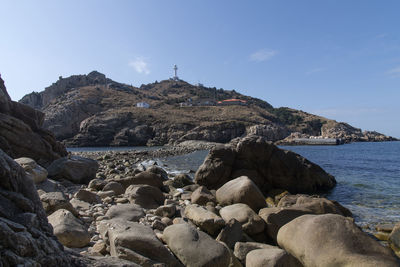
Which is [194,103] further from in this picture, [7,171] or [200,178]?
[7,171]

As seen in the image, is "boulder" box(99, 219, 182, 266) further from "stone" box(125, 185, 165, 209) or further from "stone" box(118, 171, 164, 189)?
"stone" box(118, 171, 164, 189)

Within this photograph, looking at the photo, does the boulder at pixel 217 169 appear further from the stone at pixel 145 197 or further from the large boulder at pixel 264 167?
the stone at pixel 145 197

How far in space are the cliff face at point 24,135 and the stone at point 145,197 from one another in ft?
29.4

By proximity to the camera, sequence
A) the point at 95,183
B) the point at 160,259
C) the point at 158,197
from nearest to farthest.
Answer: the point at 160,259, the point at 158,197, the point at 95,183

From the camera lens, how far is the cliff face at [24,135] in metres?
14.5

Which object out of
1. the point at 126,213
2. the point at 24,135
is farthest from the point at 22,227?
the point at 24,135

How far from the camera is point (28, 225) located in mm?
2668

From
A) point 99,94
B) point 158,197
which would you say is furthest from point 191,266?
point 99,94

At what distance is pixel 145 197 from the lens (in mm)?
9141

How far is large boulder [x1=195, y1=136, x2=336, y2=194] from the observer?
1642 centimetres

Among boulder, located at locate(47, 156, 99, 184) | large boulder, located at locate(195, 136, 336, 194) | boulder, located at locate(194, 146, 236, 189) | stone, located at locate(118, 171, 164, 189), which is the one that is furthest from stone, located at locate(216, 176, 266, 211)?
boulder, located at locate(47, 156, 99, 184)

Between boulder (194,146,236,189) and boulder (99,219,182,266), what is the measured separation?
11248 millimetres

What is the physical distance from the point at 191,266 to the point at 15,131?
1473 centimetres

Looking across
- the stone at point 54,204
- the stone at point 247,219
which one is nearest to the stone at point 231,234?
the stone at point 247,219
